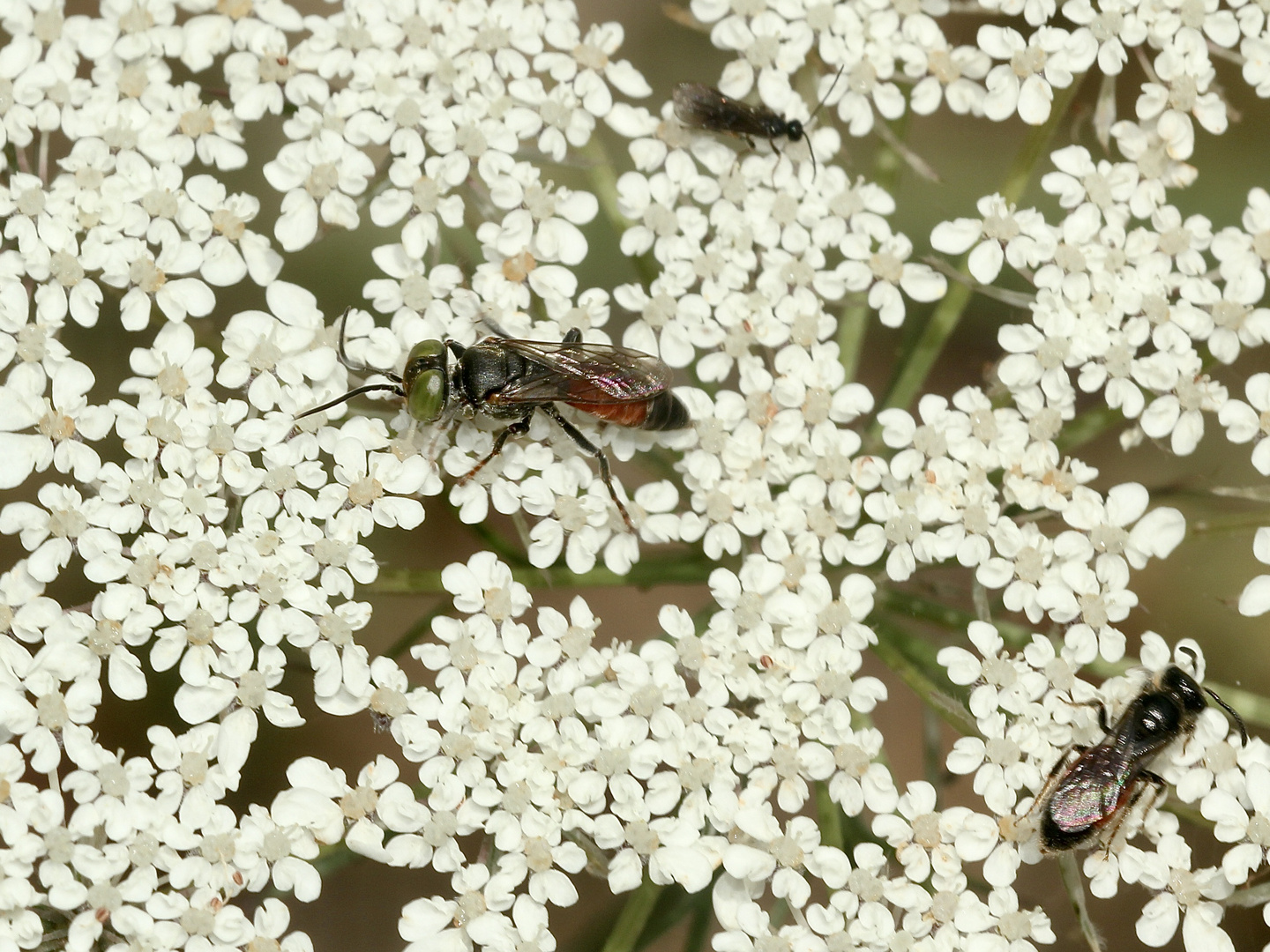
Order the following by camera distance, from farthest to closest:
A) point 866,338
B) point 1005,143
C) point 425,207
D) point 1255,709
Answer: point 866,338, point 1005,143, point 425,207, point 1255,709

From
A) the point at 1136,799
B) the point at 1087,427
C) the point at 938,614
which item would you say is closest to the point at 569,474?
the point at 938,614

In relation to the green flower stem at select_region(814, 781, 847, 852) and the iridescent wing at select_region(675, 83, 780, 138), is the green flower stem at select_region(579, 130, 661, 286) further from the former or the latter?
the green flower stem at select_region(814, 781, 847, 852)

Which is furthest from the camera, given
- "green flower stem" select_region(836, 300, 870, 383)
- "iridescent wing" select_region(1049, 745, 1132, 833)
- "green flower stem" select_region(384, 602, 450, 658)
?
"green flower stem" select_region(836, 300, 870, 383)

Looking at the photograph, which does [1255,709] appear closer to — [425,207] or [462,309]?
[462,309]

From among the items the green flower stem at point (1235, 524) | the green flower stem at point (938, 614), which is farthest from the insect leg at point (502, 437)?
the green flower stem at point (1235, 524)

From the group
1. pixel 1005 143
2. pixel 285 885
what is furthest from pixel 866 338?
pixel 285 885

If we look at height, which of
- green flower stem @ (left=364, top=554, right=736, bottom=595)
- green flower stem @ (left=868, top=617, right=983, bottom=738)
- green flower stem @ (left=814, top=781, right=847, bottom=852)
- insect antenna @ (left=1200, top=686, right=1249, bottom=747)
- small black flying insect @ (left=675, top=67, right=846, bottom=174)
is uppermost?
small black flying insect @ (left=675, top=67, right=846, bottom=174)

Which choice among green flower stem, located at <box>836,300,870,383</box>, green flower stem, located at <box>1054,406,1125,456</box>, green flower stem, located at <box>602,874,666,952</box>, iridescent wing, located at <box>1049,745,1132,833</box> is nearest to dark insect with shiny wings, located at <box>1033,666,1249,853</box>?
iridescent wing, located at <box>1049,745,1132,833</box>
